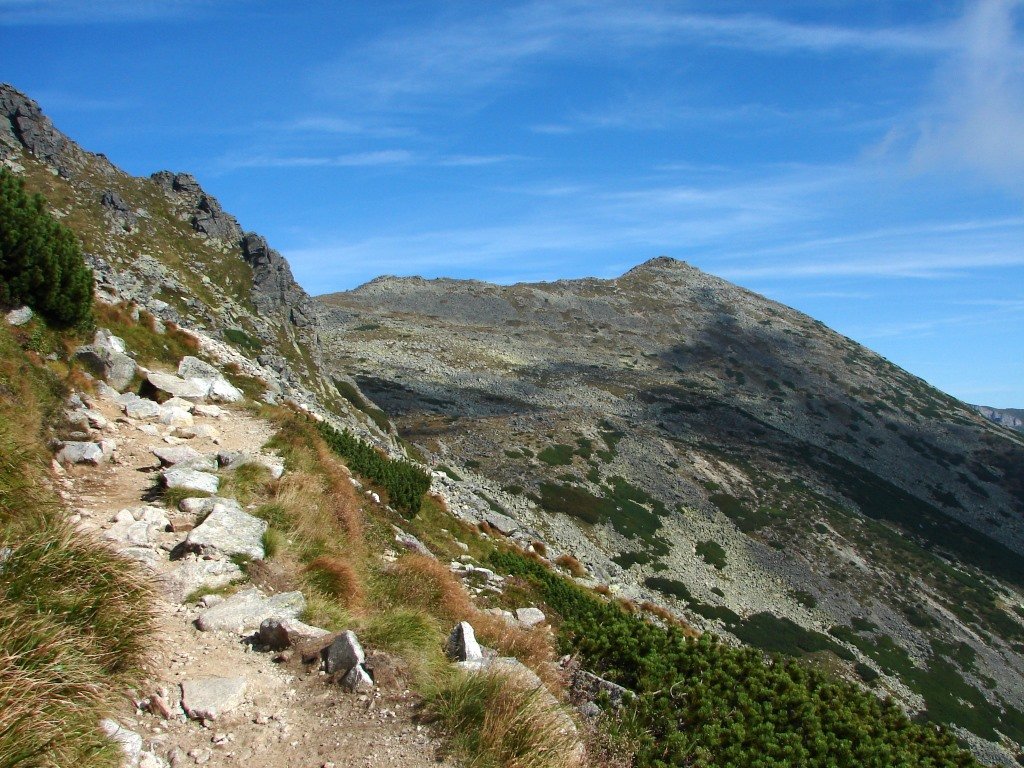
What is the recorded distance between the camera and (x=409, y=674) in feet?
21.7

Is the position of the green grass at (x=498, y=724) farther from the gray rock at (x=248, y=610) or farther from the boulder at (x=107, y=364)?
the boulder at (x=107, y=364)

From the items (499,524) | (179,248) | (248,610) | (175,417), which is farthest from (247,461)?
(179,248)

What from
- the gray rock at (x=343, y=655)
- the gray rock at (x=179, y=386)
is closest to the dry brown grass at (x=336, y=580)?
the gray rock at (x=343, y=655)

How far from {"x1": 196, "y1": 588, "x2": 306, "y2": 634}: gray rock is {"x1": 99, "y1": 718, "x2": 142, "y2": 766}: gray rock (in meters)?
2.07

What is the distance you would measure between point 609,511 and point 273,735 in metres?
56.1

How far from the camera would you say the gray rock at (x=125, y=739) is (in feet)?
15.5

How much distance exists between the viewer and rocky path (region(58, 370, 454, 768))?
5.32 meters

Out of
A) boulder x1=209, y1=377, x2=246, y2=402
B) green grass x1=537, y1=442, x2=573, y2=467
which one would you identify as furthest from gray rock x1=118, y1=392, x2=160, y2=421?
green grass x1=537, y1=442, x2=573, y2=467

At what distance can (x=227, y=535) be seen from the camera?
891cm

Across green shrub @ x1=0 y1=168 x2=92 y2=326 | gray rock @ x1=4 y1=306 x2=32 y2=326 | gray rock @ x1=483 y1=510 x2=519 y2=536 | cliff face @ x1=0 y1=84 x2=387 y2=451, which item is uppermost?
cliff face @ x1=0 y1=84 x2=387 y2=451

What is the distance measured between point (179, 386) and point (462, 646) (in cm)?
1278

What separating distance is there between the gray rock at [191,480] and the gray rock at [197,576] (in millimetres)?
2297

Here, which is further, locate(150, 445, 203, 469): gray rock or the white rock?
the white rock

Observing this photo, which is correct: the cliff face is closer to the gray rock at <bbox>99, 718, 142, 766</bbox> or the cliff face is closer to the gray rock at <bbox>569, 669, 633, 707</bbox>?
the gray rock at <bbox>569, 669, 633, 707</bbox>
